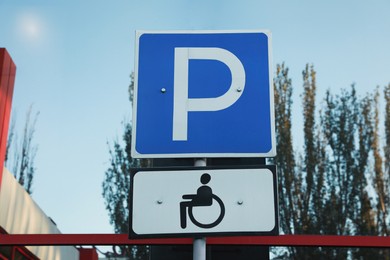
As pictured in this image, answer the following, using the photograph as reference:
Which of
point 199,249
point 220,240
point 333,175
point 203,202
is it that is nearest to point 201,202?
point 203,202

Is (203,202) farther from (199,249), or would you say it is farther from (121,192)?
(121,192)

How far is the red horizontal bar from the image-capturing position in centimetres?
277

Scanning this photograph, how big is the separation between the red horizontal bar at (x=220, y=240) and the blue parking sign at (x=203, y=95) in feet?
1.38

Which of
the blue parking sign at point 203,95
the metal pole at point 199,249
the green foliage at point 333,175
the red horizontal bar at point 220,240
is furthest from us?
the green foliage at point 333,175

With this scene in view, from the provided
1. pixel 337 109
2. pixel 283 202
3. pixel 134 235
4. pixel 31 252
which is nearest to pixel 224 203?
pixel 134 235

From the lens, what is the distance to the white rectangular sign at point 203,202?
2.30 metres

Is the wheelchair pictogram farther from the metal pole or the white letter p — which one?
the white letter p

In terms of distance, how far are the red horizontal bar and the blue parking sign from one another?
1.38ft

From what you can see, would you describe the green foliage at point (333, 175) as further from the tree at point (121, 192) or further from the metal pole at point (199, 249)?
the metal pole at point (199, 249)

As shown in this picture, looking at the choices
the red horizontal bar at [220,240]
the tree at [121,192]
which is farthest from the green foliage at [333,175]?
the red horizontal bar at [220,240]

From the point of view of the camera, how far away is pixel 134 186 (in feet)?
7.79

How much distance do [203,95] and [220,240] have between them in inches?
24.0

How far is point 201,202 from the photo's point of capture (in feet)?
7.71

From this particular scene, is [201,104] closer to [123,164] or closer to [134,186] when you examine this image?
[134,186]
